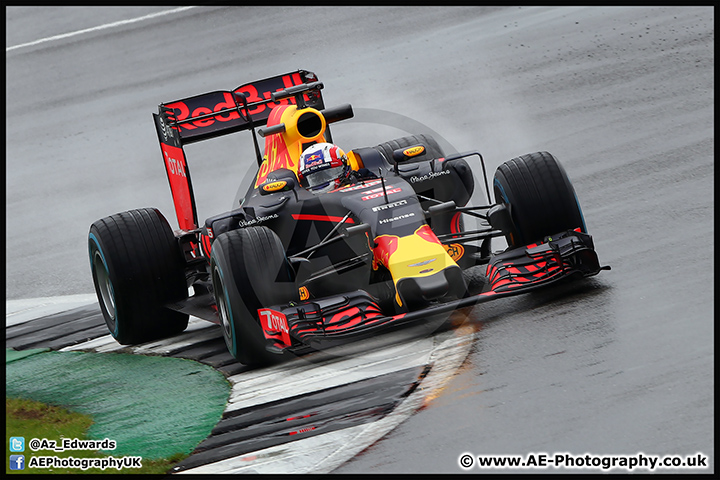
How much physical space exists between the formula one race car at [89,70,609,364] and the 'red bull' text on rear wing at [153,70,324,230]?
15 mm

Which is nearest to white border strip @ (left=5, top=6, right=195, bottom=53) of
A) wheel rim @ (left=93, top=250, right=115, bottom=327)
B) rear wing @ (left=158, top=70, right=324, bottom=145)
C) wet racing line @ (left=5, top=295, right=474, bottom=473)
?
rear wing @ (left=158, top=70, right=324, bottom=145)

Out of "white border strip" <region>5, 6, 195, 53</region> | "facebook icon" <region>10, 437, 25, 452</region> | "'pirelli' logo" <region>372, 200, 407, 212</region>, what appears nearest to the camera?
"facebook icon" <region>10, 437, 25, 452</region>

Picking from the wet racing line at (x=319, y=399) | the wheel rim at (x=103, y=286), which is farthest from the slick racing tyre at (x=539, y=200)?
the wheel rim at (x=103, y=286)

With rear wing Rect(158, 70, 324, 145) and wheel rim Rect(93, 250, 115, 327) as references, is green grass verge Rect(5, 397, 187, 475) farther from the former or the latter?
rear wing Rect(158, 70, 324, 145)

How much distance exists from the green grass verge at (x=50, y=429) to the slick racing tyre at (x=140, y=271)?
1.45 meters

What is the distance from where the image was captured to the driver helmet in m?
9.56

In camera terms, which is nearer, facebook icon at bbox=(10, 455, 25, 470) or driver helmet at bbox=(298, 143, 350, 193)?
facebook icon at bbox=(10, 455, 25, 470)

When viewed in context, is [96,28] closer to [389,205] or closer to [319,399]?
[389,205]

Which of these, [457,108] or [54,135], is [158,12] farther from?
[457,108]

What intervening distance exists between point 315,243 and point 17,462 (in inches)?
128

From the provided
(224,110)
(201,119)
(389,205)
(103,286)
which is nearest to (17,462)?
(389,205)

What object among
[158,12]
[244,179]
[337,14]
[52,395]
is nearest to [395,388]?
Result: [52,395]

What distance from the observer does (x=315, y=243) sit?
928 cm

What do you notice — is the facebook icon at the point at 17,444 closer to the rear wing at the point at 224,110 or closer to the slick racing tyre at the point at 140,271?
the slick racing tyre at the point at 140,271
